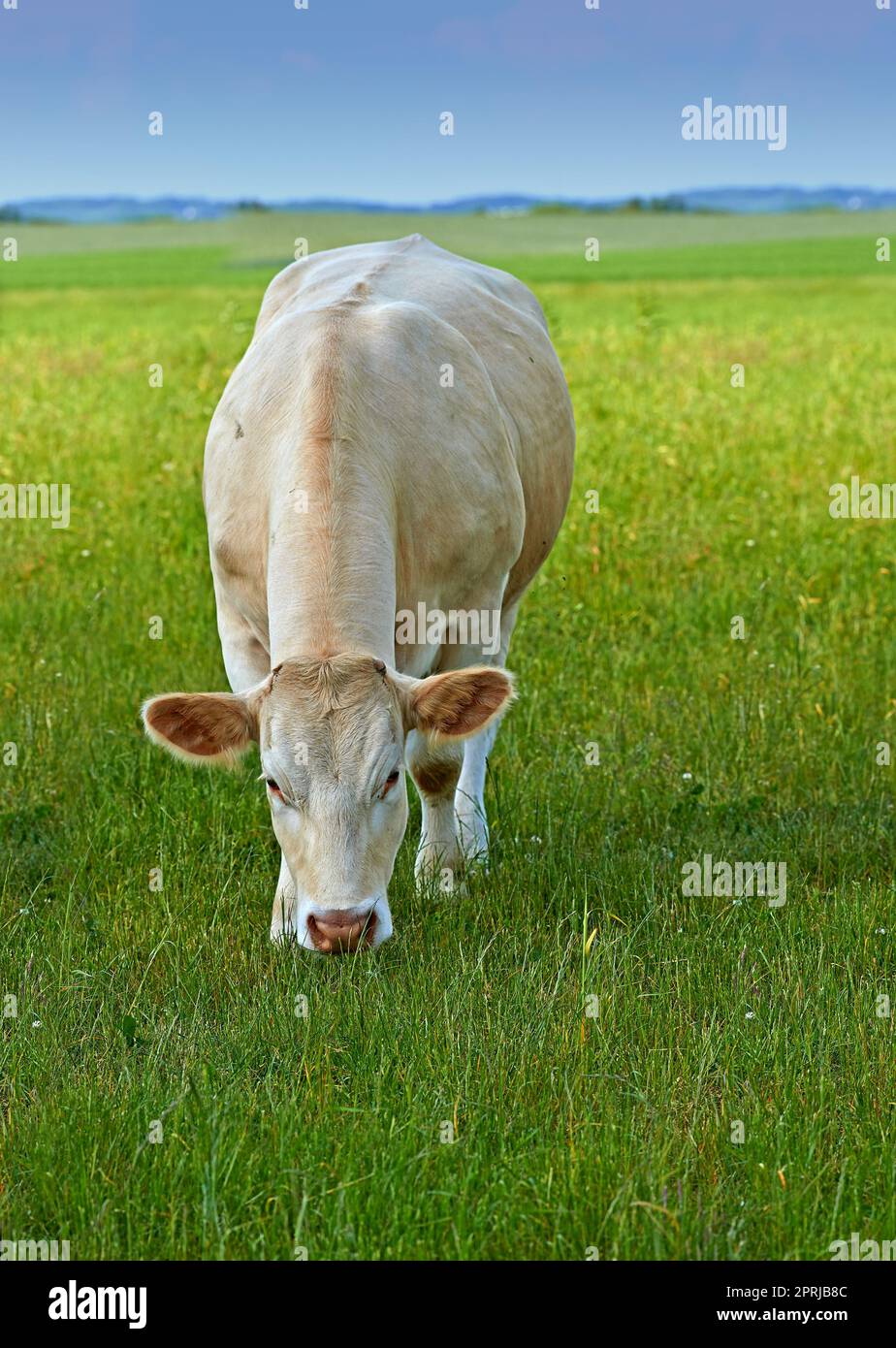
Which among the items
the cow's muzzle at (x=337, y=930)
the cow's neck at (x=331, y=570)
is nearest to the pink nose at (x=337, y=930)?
the cow's muzzle at (x=337, y=930)

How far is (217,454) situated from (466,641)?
1.17 metres

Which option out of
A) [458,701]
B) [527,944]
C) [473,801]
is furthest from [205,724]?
[473,801]

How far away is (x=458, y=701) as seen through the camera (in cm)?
472

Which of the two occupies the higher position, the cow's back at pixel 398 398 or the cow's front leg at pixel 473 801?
the cow's back at pixel 398 398

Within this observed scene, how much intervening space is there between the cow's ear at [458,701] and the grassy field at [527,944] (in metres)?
0.74

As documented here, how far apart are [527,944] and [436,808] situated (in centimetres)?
107

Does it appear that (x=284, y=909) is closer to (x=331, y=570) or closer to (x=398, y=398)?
(x=331, y=570)

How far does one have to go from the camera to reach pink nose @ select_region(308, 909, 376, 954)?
170 inches

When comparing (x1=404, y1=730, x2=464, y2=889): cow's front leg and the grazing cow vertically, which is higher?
the grazing cow

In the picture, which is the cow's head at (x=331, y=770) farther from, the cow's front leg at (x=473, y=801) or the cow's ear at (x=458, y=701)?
the cow's front leg at (x=473, y=801)

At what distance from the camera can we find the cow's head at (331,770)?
171 inches

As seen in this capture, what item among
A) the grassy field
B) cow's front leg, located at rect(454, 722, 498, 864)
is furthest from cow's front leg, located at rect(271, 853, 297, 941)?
cow's front leg, located at rect(454, 722, 498, 864)

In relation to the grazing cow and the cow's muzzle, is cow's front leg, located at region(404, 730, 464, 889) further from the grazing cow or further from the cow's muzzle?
the cow's muzzle
